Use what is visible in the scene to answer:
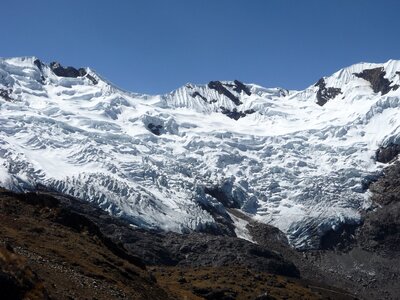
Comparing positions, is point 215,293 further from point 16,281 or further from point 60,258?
point 16,281

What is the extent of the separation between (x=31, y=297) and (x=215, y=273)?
137426 millimetres

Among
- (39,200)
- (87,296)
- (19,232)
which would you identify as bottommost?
(87,296)

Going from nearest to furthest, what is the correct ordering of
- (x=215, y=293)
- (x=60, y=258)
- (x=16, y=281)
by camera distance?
1. (x=16, y=281)
2. (x=60, y=258)
3. (x=215, y=293)

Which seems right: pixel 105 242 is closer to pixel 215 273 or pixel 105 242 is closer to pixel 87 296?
pixel 87 296

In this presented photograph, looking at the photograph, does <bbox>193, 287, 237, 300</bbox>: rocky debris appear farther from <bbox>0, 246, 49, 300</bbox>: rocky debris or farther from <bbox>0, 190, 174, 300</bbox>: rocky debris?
<bbox>0, 246, 49, 300</bbox>: rocky debris

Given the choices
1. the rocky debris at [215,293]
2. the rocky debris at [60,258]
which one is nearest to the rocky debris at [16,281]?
the rocky debris at [60,258]

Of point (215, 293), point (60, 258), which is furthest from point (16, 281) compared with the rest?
point (215, 293)

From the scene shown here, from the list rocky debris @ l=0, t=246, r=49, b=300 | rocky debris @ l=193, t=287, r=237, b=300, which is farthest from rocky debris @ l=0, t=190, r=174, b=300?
rocky debris @ l=193, t=287, r=237, b=300

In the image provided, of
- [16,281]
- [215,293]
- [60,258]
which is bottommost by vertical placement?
[16,281]

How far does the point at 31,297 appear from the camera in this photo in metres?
29.1

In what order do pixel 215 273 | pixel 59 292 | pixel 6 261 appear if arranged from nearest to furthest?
pixel 6 261
pixel 59 292
pixel 215 273

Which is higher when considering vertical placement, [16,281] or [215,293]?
[215,293]

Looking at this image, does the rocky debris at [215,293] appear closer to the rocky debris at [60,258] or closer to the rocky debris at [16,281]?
the rocky debris at [60,258]

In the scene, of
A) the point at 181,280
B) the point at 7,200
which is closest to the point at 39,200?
the point at 7,200
